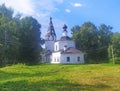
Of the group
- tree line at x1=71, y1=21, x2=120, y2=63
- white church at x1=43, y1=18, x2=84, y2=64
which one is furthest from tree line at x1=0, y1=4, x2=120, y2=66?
white church at x1=43, y1=18, x2=84, y2=64

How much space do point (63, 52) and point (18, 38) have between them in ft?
41.2

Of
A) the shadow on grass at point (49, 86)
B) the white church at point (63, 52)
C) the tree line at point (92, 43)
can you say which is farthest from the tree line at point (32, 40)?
the shadow on grass at point (49, 86)

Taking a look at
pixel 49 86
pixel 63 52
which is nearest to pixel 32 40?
pixel 63 52

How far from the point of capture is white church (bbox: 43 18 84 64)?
2662 inches

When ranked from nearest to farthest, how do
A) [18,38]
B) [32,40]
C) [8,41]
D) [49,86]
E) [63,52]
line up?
1. [49,86]
2. [8,41]
3. [18,38]
4. [32,40]
5. [63,52]

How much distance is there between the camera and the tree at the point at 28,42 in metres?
61.9

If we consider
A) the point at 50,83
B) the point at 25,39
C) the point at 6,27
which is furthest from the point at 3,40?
the point at 50,83

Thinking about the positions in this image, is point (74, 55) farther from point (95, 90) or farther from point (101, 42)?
point (95, 90)

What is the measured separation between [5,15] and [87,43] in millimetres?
24620

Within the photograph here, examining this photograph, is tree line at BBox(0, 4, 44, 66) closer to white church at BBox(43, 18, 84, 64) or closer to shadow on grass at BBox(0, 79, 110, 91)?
white church at BBox(43, 18, 84, 64)

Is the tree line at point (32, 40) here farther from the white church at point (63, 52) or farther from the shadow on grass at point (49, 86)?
the shadow on grass at point (49, 86)

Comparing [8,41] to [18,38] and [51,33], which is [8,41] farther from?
[51,33]

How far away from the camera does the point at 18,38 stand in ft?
195

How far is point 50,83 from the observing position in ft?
59.7
